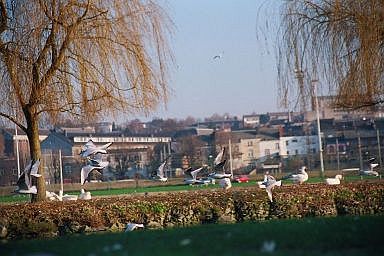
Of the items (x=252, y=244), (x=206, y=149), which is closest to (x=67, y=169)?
(x=206, y=149)

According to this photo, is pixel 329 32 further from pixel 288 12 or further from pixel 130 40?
pixel 130 40

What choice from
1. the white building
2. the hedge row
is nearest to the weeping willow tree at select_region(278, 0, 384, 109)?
the hedge row

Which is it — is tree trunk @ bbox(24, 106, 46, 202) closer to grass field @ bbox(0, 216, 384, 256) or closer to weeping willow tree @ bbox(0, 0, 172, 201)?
weeping willow tree @ bbox(0, 0, 172, 201)

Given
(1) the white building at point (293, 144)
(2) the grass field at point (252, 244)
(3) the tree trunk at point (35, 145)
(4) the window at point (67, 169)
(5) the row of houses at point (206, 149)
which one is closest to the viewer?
(2) the grass field at point (252, 244)

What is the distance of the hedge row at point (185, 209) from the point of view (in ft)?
50.4

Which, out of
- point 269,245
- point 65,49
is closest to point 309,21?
point 65,49

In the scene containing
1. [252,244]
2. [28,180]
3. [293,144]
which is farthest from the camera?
[293,144]

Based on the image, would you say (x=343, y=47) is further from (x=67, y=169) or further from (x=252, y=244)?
(x=67, y=169)

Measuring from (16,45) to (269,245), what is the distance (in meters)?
11.1

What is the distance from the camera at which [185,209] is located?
16344mm

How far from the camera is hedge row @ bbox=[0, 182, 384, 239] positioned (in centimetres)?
1538

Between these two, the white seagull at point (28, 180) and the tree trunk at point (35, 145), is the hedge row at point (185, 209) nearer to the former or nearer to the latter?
the white seagull at point (28, 180)

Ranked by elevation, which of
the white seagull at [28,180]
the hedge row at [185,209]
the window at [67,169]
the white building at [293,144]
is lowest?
the hedge row at [185,209]

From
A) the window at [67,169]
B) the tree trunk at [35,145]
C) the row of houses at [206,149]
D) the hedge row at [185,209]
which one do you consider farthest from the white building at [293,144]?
the hedge row at [185,209]
